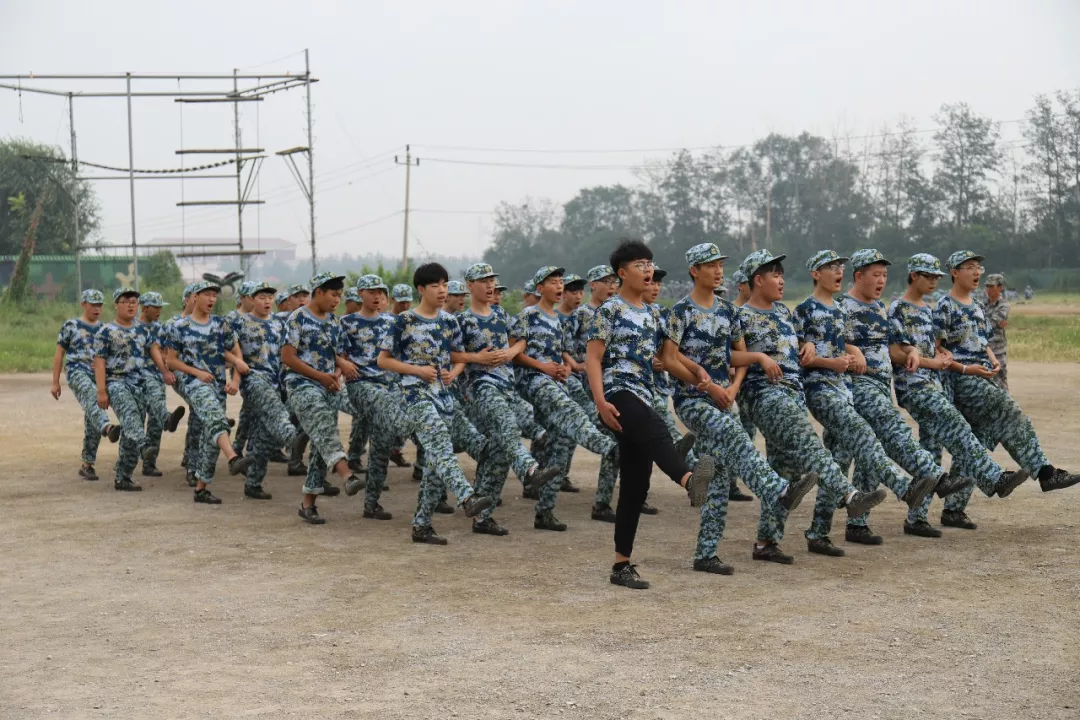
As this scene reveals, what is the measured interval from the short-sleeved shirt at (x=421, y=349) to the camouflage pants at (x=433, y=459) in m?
0.11

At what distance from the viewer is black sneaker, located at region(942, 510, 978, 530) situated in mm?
9375

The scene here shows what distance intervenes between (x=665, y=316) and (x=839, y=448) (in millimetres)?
2099

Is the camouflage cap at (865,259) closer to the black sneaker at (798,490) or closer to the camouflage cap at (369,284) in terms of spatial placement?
the black sneaker at (798,490)

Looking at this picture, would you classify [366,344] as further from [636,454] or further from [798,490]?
[798,490]

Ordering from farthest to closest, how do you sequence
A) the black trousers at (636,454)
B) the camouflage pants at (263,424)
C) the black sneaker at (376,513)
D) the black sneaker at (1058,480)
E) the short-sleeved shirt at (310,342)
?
the camouflage pants at (263,424) < the black sneaker at (376,513) < the short-sleeved shirt at (310,342) < the black sneaker at (1058,480) < the black trousers at (636,454)

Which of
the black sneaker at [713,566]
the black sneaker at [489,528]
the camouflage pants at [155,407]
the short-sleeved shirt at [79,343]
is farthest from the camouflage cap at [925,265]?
the short-sleeved shirt at [79,343]

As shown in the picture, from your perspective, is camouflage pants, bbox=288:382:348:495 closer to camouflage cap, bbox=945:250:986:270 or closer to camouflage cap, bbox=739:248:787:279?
camouflage cap, bbox=739:248:787:279

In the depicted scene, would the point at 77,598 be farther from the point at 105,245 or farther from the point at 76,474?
the point at 105,245

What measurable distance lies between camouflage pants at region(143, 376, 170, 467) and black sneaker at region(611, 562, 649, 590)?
6125 mm

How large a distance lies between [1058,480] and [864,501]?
209 centimetres

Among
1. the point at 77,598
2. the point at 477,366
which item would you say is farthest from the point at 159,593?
the point at 477,366

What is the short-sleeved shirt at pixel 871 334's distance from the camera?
29.0 ft

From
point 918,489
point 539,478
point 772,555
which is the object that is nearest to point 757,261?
point 918,489

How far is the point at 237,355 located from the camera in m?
11.5
